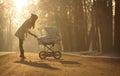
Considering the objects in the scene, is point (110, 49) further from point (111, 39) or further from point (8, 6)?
point (8, 6)

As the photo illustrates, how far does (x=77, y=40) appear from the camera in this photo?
43156mm

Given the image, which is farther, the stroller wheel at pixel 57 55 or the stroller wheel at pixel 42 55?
the stroller wheel at pixel 42 55

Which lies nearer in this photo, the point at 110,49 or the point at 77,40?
the point at 110,49

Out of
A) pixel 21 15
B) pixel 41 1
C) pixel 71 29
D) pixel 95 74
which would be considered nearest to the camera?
pixel 95 74

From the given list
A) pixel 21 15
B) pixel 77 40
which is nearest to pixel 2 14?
pixel 21 15

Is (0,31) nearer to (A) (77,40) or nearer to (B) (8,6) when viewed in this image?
(B) (8,6)

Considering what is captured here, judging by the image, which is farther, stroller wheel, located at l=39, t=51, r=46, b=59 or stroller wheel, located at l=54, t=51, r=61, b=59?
stroller wheel, located at l=39, t=51, r=46, b=59

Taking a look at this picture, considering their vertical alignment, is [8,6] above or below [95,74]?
above

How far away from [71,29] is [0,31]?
45.5m

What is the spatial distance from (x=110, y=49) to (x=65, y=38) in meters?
17.3

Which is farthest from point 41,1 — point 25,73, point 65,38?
point 25,73

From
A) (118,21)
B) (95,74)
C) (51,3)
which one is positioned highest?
(51,3)

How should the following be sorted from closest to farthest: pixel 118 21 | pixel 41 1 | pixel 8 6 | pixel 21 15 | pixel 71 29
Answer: pixel 118 21 → pixel 71 29 → pixel 41 1 → pixel 21 15 → pixel 8 6

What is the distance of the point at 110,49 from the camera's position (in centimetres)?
3116
